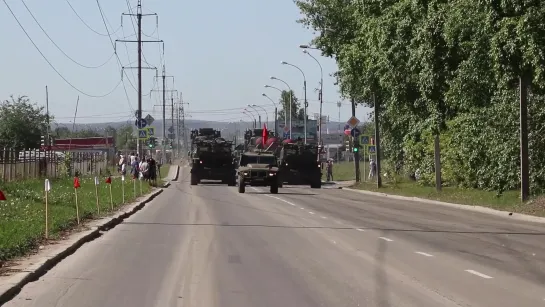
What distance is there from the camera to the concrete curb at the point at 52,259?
1086 cm

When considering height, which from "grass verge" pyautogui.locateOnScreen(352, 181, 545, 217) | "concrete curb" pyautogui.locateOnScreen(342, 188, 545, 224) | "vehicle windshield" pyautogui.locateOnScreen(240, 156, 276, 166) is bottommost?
"concrete curb" pyautogui.locateOnScreen(342, 188, 545, 224)

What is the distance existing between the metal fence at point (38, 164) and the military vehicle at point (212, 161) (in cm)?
783

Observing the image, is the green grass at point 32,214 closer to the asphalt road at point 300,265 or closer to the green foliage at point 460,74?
the asphalt road at point 300,265

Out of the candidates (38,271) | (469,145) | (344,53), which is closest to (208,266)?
(38,271)

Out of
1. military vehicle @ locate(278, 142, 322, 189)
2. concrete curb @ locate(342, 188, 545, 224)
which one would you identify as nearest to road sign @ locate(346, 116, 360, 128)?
military vehicle @ locate(278, 142, 322, 189)

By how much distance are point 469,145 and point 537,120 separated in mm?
5974

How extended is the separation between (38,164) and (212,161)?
12.8 metres

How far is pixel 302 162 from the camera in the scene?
189 feet

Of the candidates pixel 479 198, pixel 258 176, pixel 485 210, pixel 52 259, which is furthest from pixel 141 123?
pixel 52 259

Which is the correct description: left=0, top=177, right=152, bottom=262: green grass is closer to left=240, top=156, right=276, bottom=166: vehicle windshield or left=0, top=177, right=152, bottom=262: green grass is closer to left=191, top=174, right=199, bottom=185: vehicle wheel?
left=240, top=156, right=276, bottom=166: vehicle windshield

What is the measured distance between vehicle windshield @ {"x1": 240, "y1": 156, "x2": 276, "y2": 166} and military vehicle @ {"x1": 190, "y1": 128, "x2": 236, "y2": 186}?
295 inches

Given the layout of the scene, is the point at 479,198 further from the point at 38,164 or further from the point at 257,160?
the point at 38,164

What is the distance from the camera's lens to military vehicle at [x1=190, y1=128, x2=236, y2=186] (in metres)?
55.4

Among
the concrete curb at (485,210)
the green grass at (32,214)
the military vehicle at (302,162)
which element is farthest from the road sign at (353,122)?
the green grass at (32,214)
